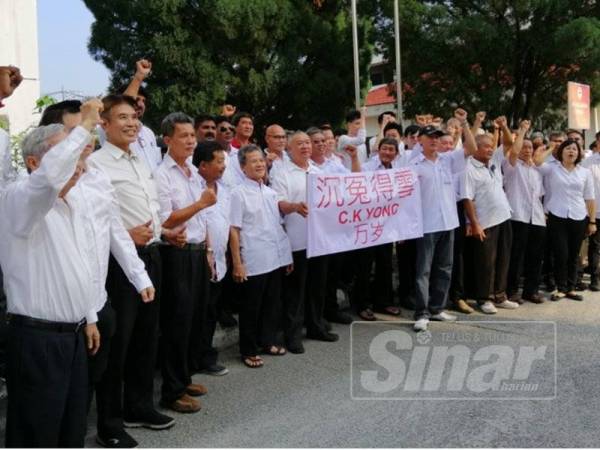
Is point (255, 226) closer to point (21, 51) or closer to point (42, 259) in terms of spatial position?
point (42, 259)

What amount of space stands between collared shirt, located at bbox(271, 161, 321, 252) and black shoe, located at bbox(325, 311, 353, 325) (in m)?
1.23

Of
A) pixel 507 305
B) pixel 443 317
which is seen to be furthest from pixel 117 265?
pixel 507 305

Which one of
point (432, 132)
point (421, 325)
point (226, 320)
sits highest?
point (432, 132)

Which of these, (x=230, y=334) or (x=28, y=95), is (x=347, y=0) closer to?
(x=28, y=95)

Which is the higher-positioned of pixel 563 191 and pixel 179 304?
pixel 563 191

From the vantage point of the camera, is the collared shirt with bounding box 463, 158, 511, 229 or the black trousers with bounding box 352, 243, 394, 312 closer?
the black trousers with bounding box 352, 243, 394, 312

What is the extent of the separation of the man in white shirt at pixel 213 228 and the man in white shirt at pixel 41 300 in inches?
72.7

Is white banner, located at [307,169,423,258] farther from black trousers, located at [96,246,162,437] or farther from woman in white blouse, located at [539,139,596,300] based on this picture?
woman in white blouse, located at [539,139,596,300]

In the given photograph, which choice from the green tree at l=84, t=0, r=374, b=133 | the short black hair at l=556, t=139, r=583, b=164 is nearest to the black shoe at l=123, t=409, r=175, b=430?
the short black hair at l=556, t=139, r=583, b=164

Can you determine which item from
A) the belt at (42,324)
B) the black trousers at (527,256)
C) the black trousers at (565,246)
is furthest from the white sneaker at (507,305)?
the belt at (42,324)

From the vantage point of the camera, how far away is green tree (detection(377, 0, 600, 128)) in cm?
1714

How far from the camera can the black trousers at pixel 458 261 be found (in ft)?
24.5

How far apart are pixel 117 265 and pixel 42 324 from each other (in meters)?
0.89

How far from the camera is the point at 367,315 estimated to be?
699 centimetres
